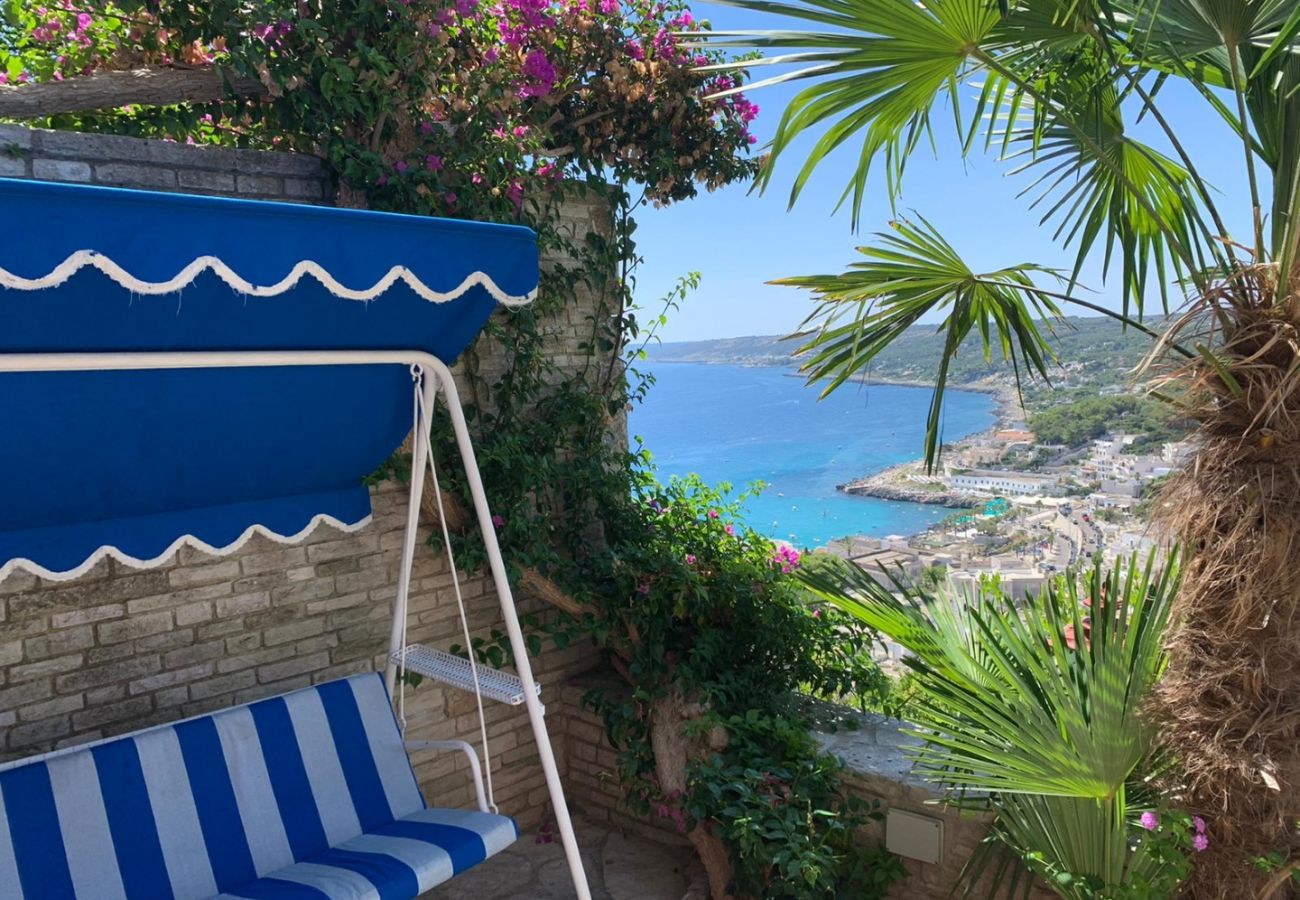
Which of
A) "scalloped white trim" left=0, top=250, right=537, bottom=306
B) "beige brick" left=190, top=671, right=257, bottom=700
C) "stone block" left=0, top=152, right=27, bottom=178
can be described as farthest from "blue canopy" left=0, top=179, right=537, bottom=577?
"stone block" left=0, top=152, right=27, bottom=178

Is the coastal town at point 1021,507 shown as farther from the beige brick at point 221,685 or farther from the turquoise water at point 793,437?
the beige brick at point 221,685

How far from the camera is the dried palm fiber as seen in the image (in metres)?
2.40

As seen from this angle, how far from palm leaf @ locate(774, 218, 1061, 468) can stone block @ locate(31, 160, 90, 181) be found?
7.48ft

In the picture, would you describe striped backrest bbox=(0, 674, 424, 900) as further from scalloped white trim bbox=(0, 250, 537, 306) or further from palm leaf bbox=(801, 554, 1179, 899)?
palm leaf bbox=(801, 554, 1179, 899)

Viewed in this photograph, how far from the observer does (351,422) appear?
10.4ft

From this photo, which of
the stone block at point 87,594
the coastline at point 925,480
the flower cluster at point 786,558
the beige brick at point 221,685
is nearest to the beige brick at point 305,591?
the beige brick at point 221,685

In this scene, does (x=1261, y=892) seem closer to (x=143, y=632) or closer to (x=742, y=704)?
(x=742, y=704)

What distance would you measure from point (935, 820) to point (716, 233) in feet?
77.2

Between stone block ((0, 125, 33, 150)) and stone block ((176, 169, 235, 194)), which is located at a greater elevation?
stone block ((0, 125, 33, 150))

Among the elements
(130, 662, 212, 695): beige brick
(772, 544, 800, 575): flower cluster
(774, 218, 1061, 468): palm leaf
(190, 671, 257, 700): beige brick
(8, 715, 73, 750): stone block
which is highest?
(774, 218, 1061, 468): palm leaf

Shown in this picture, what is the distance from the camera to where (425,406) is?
3100 millimetres

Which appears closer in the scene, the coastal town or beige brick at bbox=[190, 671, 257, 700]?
the coastal town

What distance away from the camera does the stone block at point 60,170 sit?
120 inches

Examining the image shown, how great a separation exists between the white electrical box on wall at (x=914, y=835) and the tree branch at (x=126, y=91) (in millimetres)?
3509
